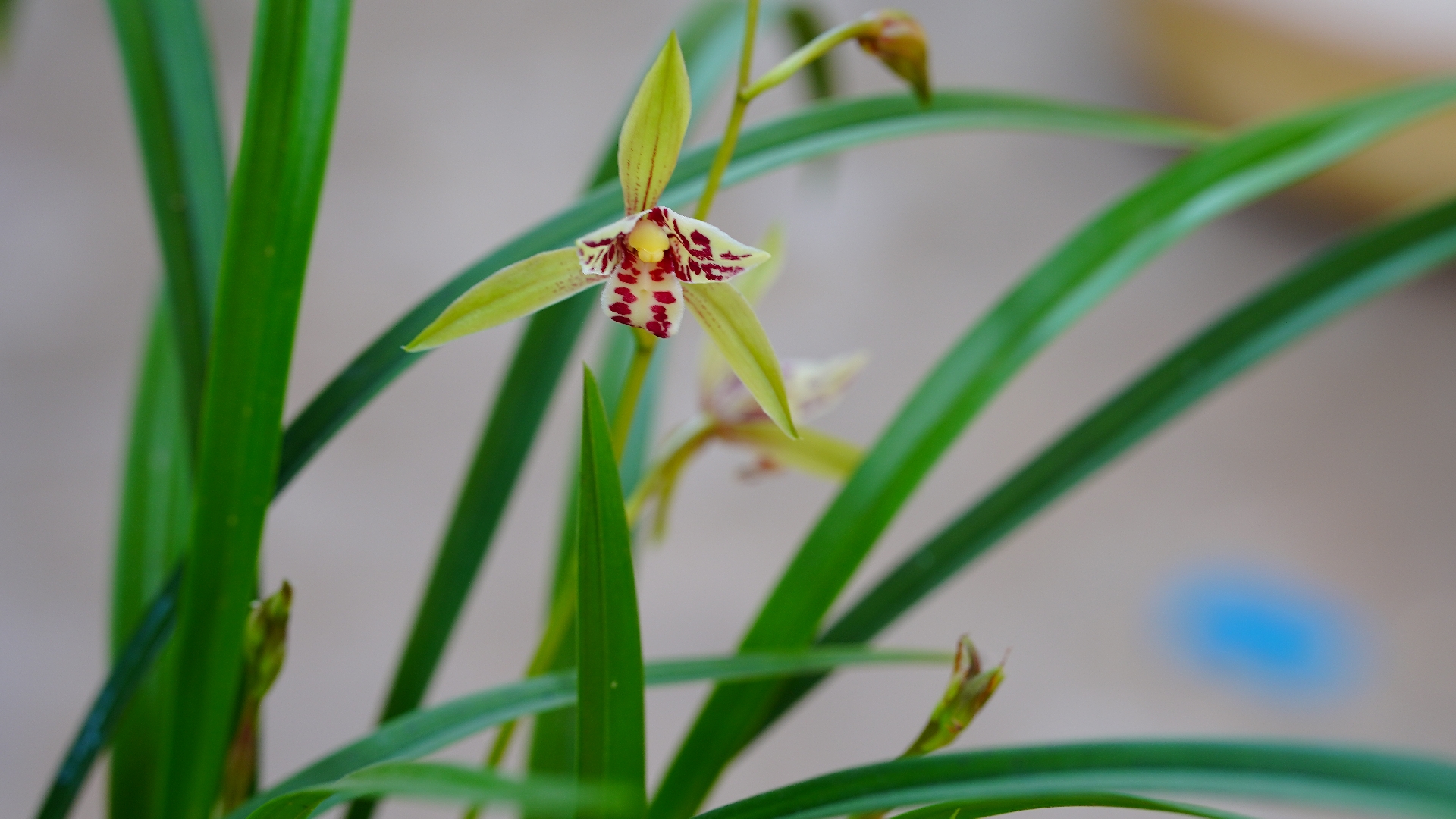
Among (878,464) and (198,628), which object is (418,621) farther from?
(878,464)

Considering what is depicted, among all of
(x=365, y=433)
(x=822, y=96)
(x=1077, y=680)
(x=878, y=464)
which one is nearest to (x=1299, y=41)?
(x=1077, y=680)

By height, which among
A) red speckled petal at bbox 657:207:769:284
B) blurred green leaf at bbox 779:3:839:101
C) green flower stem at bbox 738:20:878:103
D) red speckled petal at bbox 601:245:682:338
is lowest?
red speckled petal at bbox 601:245:682:338

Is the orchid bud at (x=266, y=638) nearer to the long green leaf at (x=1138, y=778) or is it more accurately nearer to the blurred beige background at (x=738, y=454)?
the long green leaf at (x=1138, y=778)

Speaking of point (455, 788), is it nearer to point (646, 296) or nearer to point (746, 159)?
point (646, 296)

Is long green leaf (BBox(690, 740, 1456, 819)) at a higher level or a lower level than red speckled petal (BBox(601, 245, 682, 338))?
lower

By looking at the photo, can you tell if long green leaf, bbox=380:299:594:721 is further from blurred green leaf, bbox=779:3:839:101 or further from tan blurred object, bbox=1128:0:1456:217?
tan blurred object, bbox=1128:0:1456:217

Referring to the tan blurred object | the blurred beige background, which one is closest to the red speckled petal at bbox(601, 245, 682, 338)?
the blurred beige background

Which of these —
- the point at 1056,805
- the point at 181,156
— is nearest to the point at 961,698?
the point at 1056,805
